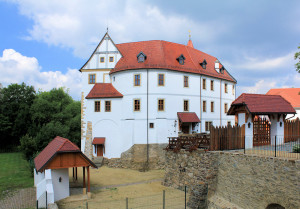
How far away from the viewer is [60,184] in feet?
51.4

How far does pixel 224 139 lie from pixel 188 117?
466 inches

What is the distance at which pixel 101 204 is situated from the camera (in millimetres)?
14492

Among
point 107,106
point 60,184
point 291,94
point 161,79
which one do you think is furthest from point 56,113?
point 291,94

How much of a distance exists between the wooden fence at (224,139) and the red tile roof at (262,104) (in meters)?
1.95

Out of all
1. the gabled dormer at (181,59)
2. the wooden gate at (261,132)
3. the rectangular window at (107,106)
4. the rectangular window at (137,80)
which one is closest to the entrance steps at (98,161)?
the rectangular window at (107,106)

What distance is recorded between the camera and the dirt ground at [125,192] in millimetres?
14547

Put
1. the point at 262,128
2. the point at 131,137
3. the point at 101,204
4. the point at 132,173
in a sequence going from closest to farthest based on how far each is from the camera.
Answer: the point at 101,204
the point at 262,128
the point at 132,173
the point at 131,137

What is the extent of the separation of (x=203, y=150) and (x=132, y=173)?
10.8 meters

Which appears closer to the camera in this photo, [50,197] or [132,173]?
[50,197]

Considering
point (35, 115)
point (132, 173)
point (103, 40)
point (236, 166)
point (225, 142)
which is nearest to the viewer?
point (236, 166)

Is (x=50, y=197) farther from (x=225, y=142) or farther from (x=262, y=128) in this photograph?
(x=262, y=128)

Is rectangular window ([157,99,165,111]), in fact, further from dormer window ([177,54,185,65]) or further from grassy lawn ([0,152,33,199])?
grassy lawn ([0,152,33,199])

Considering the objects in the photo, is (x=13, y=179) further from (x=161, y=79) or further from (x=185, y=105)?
(x=185, y=105)

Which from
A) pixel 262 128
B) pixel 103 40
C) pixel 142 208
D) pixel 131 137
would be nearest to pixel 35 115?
pixel 103 40
